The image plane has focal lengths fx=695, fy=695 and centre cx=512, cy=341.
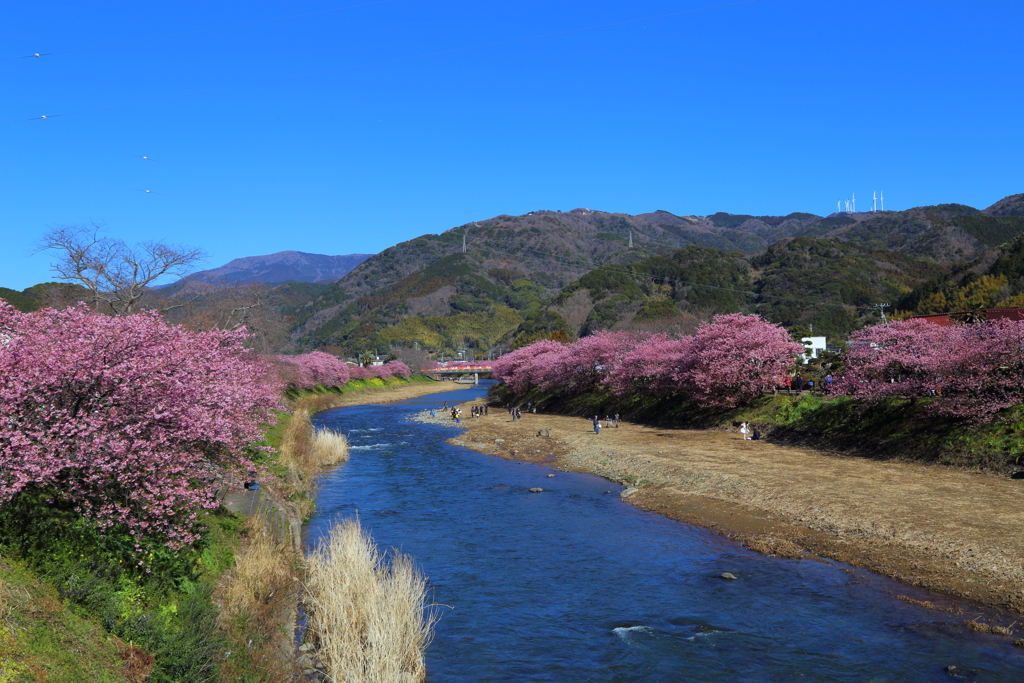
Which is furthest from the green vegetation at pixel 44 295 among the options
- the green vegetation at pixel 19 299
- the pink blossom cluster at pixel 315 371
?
the pink blossom cluster at pixel 315 371

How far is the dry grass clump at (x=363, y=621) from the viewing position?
11891 mm

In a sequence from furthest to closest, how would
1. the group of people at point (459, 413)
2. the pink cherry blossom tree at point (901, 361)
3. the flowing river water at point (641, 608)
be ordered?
the group of people at point (459, 413) → the pink cherry blossom tree at point (901, 361) → the flowing river water at point (641, 608)

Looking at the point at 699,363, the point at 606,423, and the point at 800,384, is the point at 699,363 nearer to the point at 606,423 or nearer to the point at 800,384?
the point at 800,384

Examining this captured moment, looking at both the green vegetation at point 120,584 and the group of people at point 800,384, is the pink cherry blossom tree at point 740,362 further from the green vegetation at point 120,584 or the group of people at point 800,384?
the green vegetation at point 120,584

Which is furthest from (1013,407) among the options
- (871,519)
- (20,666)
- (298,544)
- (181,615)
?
(20,666)

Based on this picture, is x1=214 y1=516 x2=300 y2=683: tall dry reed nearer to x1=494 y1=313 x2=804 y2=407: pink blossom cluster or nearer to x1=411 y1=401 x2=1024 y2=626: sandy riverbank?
x1=411 y1=401 x2=1024 y2=626: sandy riverbank

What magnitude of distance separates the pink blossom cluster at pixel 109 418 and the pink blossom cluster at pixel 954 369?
30982 millimetres

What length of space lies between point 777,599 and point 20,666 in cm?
1551

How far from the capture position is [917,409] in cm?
3516

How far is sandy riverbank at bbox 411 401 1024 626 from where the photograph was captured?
1848 centimetres

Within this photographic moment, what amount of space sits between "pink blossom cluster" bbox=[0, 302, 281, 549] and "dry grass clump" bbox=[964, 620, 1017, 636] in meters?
15.5

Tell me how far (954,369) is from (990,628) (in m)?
21.0

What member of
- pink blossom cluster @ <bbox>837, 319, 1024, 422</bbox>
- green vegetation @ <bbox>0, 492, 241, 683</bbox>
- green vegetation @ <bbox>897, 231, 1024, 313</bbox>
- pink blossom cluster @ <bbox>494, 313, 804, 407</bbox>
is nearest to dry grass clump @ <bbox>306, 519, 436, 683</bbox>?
green vegetation @ <bbox>0, 492, 241, 683</bbox>

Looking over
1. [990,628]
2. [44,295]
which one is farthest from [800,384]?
[44,295]
